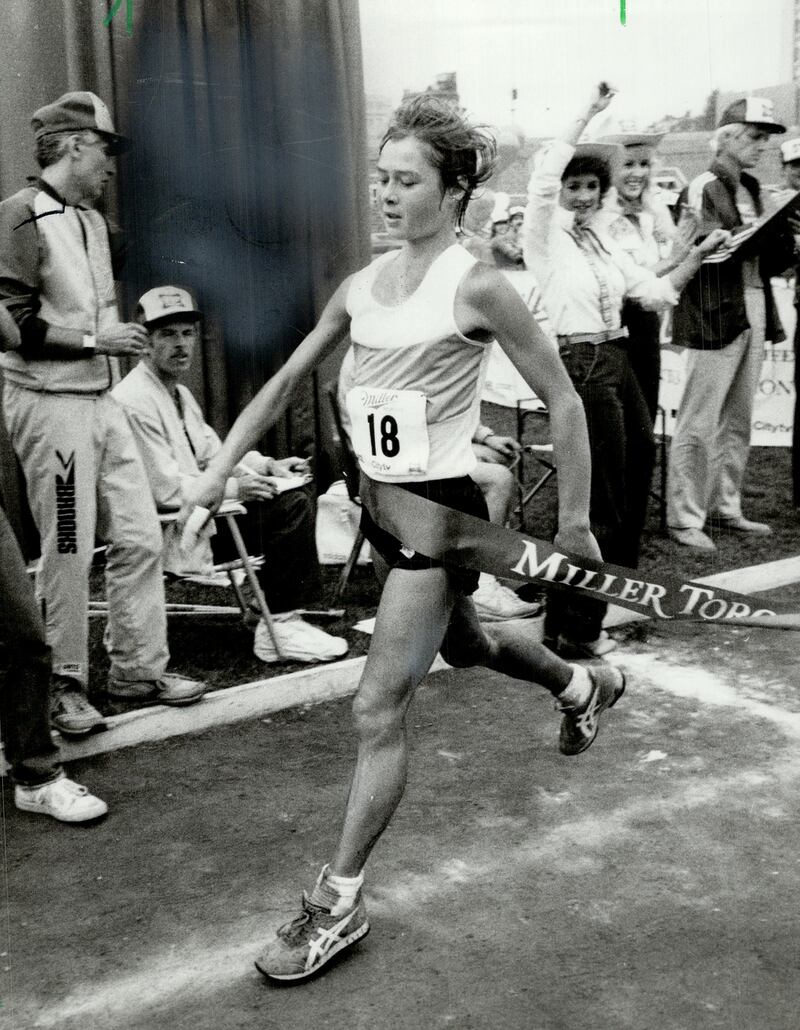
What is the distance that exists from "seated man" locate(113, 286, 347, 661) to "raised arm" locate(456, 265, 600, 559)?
1.96m

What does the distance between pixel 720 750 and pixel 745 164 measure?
12.4 feet

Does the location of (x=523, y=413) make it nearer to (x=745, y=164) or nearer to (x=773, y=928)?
(x=745, y=164)

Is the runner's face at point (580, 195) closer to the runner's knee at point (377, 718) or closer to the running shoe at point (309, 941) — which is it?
the runner's knee at point (377, 718)

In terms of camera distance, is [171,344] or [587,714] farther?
[171,344]

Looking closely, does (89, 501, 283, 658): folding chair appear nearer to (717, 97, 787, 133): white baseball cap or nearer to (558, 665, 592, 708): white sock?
(558, 665, 592, 708): white sock

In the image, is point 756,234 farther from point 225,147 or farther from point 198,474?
point 198,474

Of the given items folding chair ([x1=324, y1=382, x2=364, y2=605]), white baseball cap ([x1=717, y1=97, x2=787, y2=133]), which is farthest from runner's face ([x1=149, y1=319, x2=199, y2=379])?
white baseball cap ([x1=717, y1=97, x2=787, y2=133])

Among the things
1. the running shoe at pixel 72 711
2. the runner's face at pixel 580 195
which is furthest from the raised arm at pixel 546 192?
the running shoe at pixel 72 711

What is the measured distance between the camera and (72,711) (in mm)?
4488

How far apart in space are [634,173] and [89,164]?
316 centimetres

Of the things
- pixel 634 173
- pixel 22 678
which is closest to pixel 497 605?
pixel 634 173

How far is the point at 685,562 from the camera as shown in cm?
684

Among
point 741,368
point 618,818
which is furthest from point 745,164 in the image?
point 618,818

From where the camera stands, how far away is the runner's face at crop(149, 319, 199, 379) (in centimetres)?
506
